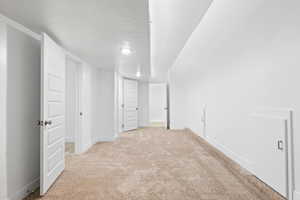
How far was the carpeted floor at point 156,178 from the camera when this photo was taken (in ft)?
5.90

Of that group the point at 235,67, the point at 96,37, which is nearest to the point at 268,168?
the point at 235,67

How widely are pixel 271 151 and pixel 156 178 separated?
4.53 ft

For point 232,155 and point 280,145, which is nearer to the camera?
point 280,145

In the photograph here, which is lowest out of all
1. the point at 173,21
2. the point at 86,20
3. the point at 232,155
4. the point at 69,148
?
the point at 69,148

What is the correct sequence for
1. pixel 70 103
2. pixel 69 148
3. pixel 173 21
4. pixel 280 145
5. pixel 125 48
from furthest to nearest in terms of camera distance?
1. pixel 70 103
2. pixel 69 148
3. pixel 125 48
4. pixel 173 21
5. pixel 280 145

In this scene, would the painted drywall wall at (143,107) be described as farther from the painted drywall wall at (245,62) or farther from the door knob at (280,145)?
the door knob at (280,145)

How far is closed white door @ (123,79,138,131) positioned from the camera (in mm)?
5957

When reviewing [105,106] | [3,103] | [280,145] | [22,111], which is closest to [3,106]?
[3,103]

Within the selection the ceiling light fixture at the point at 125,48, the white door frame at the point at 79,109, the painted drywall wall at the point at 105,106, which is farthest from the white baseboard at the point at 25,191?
the painted drywall wall at the point at 105,106

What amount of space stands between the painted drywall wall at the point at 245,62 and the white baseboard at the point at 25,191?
8.54 feet

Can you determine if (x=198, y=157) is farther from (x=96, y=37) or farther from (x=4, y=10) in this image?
(x=4, y=10)

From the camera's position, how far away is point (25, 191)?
6.03ft

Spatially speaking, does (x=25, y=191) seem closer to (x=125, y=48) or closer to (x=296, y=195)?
(x=125, y=48)

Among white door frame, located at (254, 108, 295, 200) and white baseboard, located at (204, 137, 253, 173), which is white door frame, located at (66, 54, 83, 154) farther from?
white door frame, located at (254, 108, 295, 200)
